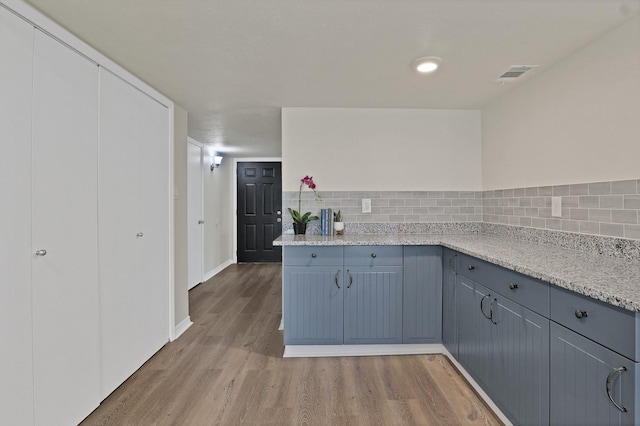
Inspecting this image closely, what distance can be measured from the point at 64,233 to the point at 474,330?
2.37m

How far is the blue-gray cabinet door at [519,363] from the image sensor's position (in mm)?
1390

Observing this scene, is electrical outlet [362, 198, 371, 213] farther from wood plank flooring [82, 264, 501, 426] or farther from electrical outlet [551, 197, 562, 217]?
electrical outlet [551, 197, 562, 217]

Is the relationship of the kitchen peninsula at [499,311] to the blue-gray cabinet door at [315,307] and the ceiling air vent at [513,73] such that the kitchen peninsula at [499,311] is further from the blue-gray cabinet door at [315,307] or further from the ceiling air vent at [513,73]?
the ceiling air vent at [513,73]

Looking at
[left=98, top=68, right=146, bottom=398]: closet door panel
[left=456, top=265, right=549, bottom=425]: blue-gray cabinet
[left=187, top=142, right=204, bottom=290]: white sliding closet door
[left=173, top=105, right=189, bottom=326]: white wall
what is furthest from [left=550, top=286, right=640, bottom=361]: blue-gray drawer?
[left=187, top=142, right=204, bottom=290]: white sliding closet door

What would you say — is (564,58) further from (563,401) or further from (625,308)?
(563,401)

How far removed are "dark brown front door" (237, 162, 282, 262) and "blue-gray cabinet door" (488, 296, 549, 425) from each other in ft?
15.9

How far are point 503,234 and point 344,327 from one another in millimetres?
1517

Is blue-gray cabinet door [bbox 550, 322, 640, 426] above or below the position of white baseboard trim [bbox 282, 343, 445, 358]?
above

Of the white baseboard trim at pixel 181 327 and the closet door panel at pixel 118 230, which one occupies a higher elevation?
the closet door panel at pixel 118 230

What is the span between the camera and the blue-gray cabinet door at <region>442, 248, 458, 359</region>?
2285 millimetres

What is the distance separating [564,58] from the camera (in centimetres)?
200

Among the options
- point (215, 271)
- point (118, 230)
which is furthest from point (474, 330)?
point (215, 271)

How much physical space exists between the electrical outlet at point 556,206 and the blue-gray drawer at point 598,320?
1.04 meters

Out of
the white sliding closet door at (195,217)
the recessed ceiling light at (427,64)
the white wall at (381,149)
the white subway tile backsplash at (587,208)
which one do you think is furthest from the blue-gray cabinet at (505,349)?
the white sliding closet door at (195,217)
